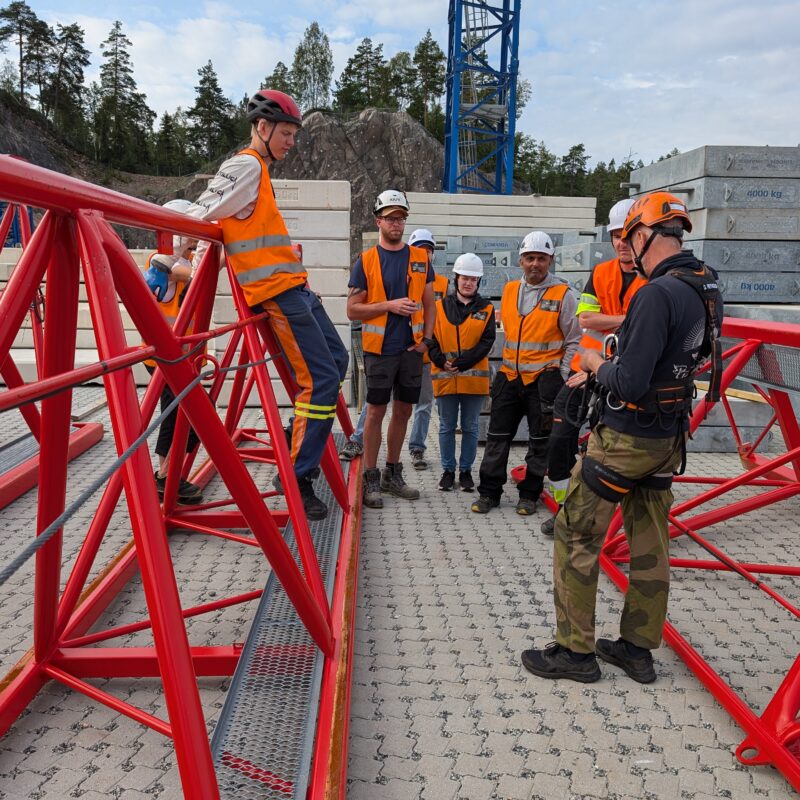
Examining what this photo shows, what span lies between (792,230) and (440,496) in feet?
17.3

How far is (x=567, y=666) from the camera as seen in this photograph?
279 centimetres

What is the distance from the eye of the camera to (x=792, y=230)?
7168mm

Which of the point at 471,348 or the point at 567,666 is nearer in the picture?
the point at 567,666

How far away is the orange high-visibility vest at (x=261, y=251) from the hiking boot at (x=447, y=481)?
2.60 meters

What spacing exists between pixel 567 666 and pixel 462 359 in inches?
105

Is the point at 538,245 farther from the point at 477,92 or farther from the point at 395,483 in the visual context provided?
the point at 477,92

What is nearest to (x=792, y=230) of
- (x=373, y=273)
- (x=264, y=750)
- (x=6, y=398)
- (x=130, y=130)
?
(x=373, y=273)

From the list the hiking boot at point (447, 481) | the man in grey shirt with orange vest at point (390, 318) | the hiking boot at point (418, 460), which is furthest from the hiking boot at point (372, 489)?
the hiking boot at point (418, 460)

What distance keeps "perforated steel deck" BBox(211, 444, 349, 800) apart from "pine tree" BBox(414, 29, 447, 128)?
63.3 m

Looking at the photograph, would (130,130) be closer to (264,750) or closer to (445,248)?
(445,248)

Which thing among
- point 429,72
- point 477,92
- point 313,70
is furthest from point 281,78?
point 477,92

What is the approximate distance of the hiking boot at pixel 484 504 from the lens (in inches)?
186

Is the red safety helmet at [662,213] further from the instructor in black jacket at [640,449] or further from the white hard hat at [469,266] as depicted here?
the white hard hat at [469,266]

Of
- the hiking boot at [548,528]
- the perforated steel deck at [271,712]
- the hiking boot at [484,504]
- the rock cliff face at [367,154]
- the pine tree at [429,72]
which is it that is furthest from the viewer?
the pine tree at [429,72]
